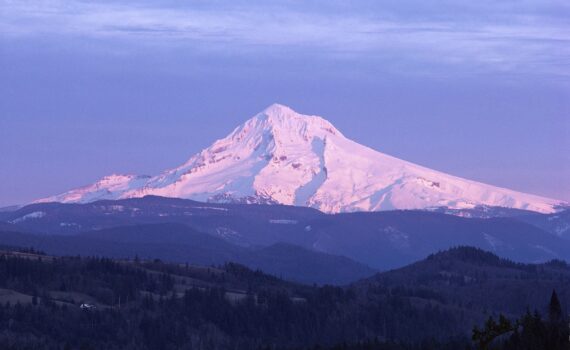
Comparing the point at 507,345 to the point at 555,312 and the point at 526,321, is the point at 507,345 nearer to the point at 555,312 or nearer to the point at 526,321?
the point at 526,321

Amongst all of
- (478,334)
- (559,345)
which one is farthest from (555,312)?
(478,334)

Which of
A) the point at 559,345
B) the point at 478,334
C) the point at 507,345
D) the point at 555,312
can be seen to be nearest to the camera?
the point at 478,334

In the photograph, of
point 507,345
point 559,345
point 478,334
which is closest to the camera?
point 478,334

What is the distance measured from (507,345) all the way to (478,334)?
181 feet

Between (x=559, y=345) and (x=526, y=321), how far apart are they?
6.85 metres

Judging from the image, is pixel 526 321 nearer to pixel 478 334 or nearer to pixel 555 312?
pixel 555 312

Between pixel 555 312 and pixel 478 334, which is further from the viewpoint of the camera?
pixel 555 312

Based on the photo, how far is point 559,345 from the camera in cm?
15662

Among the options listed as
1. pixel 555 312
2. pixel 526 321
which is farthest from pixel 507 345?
pixel 555 312

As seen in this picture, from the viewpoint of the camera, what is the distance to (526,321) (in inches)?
6417

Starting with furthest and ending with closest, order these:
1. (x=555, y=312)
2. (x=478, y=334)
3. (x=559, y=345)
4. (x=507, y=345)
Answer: (x=507, y=345) → (x=559, y=345) → (x=555, y=312) → (x=478, y=334)

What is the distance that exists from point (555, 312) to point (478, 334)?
28.0m

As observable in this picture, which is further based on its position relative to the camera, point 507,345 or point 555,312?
point 507,345

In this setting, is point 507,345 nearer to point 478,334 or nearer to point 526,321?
point 526,321
